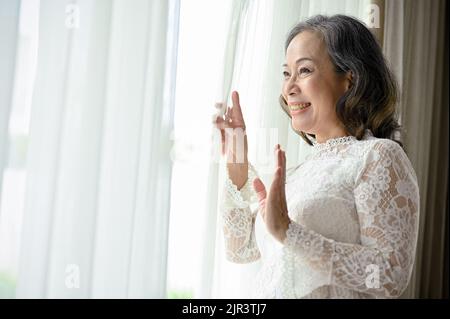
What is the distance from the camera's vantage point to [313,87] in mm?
1375

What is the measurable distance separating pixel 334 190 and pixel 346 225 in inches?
3.3

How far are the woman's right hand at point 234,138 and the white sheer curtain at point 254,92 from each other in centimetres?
12

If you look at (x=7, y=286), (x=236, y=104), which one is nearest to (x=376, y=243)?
(x=236, y=104)

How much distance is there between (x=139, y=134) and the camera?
1396 mm

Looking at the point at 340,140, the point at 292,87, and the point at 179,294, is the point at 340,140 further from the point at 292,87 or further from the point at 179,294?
the point at 179,294

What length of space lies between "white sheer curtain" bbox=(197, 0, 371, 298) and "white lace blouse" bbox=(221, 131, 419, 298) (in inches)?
8.6

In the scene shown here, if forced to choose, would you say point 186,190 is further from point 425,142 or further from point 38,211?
point 425,142

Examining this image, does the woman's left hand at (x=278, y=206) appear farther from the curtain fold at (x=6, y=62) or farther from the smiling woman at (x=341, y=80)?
the curtain fold at (x=6, y=62)

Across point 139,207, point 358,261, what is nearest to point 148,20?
point 139,207

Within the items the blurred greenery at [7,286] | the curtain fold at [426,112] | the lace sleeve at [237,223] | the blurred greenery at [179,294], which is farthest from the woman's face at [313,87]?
the curtain fold at [426,112]

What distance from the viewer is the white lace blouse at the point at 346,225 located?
3.80 feet

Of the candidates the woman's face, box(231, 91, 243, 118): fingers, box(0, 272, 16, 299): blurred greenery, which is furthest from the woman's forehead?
box(0, 272, 16, 299): blurred greenery

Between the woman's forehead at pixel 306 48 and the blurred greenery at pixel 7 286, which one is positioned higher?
the woman's forehead at pixel 306 48

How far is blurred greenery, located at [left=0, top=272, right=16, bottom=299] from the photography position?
4.00 feet
